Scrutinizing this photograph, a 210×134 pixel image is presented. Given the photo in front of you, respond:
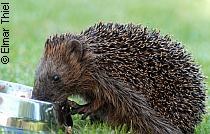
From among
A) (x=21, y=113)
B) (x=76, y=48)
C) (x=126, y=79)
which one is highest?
(x=76, y=48)

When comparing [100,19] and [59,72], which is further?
[100,19]

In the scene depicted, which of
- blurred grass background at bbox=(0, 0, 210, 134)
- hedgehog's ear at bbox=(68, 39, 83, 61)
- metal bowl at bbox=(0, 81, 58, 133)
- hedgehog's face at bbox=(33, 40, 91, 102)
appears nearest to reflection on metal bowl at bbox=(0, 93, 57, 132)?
metal bowl at bbox=(0, 81, 58, 133)

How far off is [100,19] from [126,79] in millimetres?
8647

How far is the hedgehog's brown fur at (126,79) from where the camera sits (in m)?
4.75

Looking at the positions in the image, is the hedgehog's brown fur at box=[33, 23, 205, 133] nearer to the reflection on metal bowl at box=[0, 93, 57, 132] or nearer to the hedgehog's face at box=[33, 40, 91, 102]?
the hedgehog's face at box=[33, 40, 91, 102]

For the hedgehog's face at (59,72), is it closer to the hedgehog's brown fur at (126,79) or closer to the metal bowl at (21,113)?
the hedgehog's brown fur at (126,79)

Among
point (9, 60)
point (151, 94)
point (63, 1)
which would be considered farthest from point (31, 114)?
point (63, 1)

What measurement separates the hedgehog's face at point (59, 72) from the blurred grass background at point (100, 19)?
3403 millimetres

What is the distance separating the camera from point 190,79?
488 centimetres

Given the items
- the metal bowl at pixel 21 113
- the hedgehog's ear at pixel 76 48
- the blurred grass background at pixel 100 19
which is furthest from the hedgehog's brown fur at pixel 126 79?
the blurred grass background at pixel 100 19

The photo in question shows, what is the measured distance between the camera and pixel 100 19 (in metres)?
13.4

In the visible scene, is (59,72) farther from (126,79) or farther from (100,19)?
(100,19)

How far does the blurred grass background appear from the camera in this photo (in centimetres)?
1001

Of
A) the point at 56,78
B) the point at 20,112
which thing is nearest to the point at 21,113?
the point at 20,112
